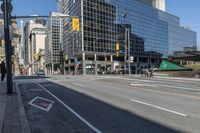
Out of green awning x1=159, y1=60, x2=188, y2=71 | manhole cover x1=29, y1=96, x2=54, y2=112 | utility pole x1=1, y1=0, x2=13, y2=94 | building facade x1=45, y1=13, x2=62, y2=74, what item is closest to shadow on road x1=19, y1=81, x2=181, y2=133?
manhole cover x1=29, y1=96, x2=54, y2=112

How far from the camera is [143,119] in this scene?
10.5 metres

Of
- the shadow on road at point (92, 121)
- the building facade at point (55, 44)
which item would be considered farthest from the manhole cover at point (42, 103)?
the building facade at point (55, 44)

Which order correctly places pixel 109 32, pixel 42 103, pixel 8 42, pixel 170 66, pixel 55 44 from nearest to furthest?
pixel 42 103
pixel 8 42
pixel 170 66
pixel 109 32
pixel 55 44

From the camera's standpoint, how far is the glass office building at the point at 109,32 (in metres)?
109

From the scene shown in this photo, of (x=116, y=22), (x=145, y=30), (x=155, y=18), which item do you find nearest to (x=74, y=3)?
(x=116, y=22)

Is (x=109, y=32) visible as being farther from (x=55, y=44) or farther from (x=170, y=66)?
(x=170, y=66)

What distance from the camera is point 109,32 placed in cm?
11762

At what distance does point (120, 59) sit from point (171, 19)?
2628 inches

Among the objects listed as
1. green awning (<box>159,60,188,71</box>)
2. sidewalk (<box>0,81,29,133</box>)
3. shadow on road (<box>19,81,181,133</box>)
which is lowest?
shadow on road (<box>19,81,181,133</box>)

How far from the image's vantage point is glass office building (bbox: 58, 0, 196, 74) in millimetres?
109188

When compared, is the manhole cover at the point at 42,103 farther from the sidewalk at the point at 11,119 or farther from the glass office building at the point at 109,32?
the glass office building at the point at 109,32

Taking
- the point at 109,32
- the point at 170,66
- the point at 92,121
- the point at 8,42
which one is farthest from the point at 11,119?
the point at 109,32

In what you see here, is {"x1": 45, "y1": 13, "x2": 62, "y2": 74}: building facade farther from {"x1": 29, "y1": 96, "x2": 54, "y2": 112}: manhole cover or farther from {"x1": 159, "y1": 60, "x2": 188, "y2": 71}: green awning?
{"x1": 29, "y1": 96, "x2": 54, "y2": 112}: manhole cover

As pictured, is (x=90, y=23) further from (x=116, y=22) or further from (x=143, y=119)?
(x=143, y=119)
